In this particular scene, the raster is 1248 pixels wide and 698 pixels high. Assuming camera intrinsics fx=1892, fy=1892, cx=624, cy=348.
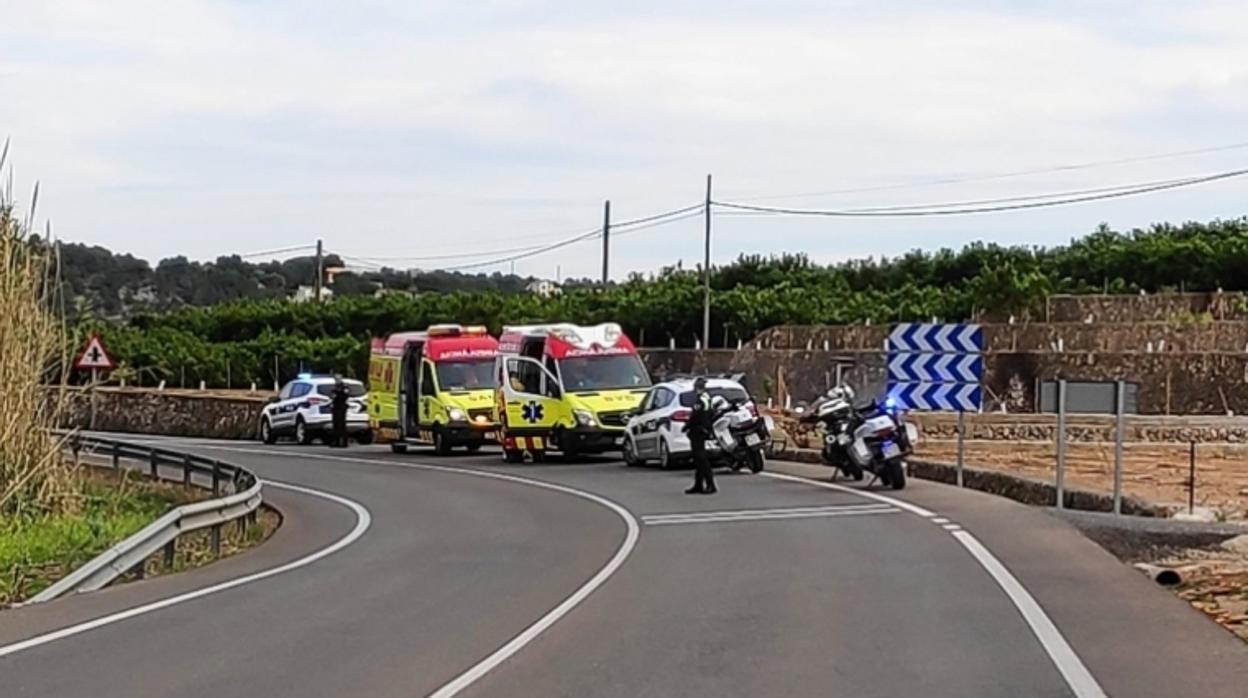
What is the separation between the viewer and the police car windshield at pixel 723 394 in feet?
108

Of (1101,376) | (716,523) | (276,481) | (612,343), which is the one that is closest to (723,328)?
(1101,376)

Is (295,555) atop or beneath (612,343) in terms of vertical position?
beneath

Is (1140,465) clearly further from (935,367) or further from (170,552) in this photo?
(170,552)

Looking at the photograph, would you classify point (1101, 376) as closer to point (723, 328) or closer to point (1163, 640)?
point (723, 328)

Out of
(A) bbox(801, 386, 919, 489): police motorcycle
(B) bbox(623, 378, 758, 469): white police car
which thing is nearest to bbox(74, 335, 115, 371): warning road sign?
(B) bbox(623, 378, 758, 469): white police car

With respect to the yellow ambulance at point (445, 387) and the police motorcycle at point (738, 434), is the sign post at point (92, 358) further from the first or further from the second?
the police motorcycle at point (738, 434)

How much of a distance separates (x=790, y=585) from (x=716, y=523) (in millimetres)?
6687

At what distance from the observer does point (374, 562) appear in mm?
18797

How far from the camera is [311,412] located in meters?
49.2

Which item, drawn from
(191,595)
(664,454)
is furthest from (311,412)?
(191,595)

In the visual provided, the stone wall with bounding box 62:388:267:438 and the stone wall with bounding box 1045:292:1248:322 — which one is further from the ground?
the stone wall with bounding box 1045:292:1248:322

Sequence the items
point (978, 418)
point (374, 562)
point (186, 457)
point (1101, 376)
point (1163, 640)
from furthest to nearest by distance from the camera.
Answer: point (1101, 376), point (978, 418), point (186, 457), point (374, 562), point (1163, 640)

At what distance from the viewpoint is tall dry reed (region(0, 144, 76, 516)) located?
932 inches

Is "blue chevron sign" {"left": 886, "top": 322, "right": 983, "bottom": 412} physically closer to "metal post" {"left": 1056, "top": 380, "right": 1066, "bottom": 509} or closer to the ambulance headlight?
"metal post" {"left": 1056, "top": 380, "right": 1066, "bottom": 509}
